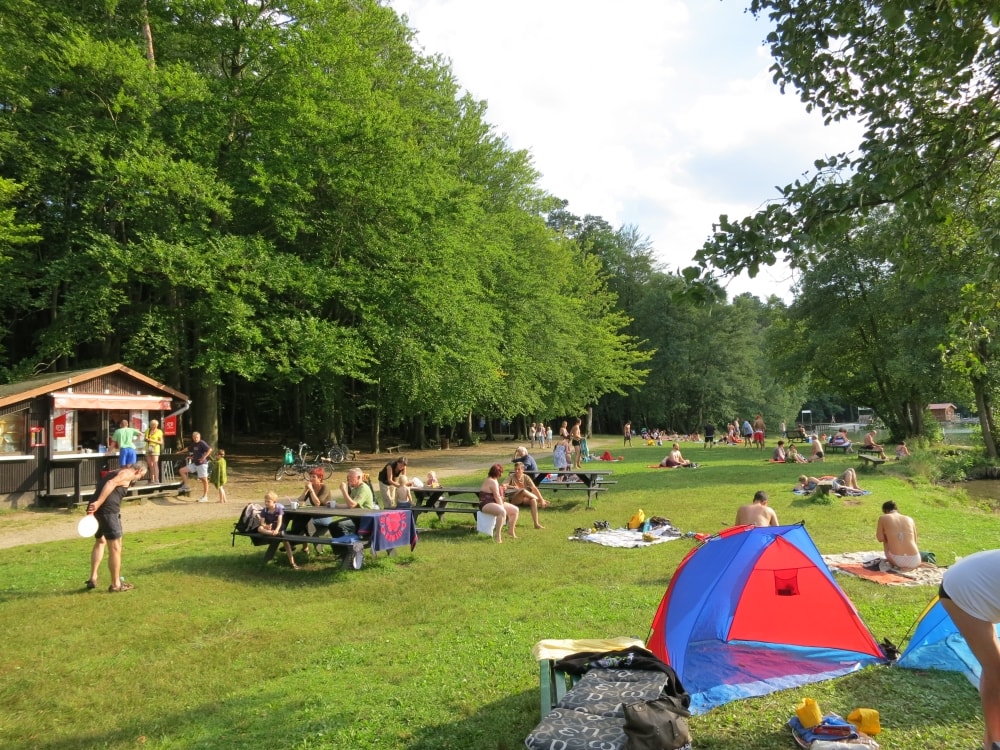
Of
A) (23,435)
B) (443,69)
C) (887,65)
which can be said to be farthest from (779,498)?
(443,69)

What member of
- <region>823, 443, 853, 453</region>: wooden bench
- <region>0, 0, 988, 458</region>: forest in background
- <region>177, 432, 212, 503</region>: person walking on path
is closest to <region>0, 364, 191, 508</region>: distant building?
<region>177, 432, 212, 503</region>: person walking on path

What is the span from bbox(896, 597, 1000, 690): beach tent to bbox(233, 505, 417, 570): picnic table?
6344 millimetres

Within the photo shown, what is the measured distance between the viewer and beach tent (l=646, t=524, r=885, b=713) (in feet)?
17.9

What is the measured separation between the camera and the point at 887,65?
5609 mm

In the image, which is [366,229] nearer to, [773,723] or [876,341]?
[773,723]

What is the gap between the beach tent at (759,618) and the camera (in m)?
5.45

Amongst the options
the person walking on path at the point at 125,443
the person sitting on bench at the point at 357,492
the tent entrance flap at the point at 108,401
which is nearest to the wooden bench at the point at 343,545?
the person sitting on bench at the point at 357,492

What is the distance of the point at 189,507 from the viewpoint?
1562cm

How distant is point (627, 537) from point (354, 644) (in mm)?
6027

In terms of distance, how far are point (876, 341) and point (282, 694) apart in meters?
34.9

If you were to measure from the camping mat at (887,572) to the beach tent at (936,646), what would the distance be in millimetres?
2498

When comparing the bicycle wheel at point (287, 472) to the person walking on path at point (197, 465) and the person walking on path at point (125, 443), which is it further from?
the person walking on path at point (125, 443)

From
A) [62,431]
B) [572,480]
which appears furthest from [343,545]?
[62,431]

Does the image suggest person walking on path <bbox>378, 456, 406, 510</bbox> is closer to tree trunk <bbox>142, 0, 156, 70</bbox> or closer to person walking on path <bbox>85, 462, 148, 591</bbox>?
person walking on path <bbox>85, 462, 148, 591</bbox>
